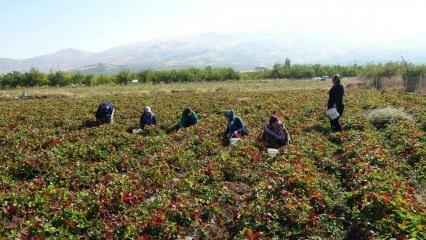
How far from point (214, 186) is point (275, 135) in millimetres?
5383

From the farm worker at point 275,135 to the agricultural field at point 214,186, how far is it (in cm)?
50

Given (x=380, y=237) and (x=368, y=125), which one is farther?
(x=368, y=125)

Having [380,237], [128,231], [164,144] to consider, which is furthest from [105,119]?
[380,237]

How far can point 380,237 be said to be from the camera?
7.02m

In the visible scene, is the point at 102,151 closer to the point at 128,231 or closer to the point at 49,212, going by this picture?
the point at 49,212

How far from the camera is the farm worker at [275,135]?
51.8 feet

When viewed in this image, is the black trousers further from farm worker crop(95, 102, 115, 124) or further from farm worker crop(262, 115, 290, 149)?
farm worker crop(95, 102, 115, 124)

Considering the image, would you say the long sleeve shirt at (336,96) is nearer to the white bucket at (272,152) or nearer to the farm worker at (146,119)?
the white bucket at (272,152)

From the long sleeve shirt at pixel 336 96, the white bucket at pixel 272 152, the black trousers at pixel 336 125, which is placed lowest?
the white bucket at pixel 272 152

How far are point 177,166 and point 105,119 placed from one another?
33.7ft

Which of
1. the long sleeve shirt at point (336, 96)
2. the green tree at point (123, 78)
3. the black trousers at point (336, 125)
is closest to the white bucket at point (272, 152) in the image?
the black trousers at point (336, 125)

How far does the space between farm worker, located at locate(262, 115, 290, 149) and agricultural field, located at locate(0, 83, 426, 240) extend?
1.64 feet

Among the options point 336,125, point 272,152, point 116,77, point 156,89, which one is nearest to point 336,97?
point 336,125

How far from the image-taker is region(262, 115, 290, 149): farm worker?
51.8 feet
